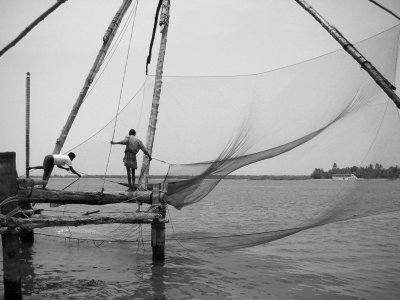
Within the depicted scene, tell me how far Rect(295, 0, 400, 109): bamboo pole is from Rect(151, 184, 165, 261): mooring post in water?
4.35m

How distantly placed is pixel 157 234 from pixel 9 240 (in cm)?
312

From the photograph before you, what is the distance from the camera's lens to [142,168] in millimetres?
8352

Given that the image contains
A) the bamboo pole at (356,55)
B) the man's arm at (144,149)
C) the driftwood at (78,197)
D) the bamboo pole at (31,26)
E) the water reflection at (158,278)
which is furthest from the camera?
the bamboo pole at (31,26)

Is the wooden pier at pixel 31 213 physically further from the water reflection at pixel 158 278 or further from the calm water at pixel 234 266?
the calm water at pixel 234 266

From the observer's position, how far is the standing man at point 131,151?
824cm

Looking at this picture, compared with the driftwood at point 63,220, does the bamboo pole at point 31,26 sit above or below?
above

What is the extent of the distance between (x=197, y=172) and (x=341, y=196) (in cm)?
264

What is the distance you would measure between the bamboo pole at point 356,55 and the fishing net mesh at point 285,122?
298 mm

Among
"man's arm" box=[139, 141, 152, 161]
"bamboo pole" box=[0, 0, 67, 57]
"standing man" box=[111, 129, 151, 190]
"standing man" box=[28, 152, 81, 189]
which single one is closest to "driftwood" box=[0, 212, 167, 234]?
"standing man" box=[111, 129, 151, 190]

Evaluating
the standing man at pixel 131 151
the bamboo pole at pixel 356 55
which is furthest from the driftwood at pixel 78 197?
the bamboo pole at pixel 356 55

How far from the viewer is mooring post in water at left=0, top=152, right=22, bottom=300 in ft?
18.6

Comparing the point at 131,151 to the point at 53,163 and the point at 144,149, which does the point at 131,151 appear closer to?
the point at 144,149

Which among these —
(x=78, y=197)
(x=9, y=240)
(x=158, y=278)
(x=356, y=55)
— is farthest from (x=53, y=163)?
(x=356, y=55)

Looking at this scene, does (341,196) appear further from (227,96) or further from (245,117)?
(227,96)
